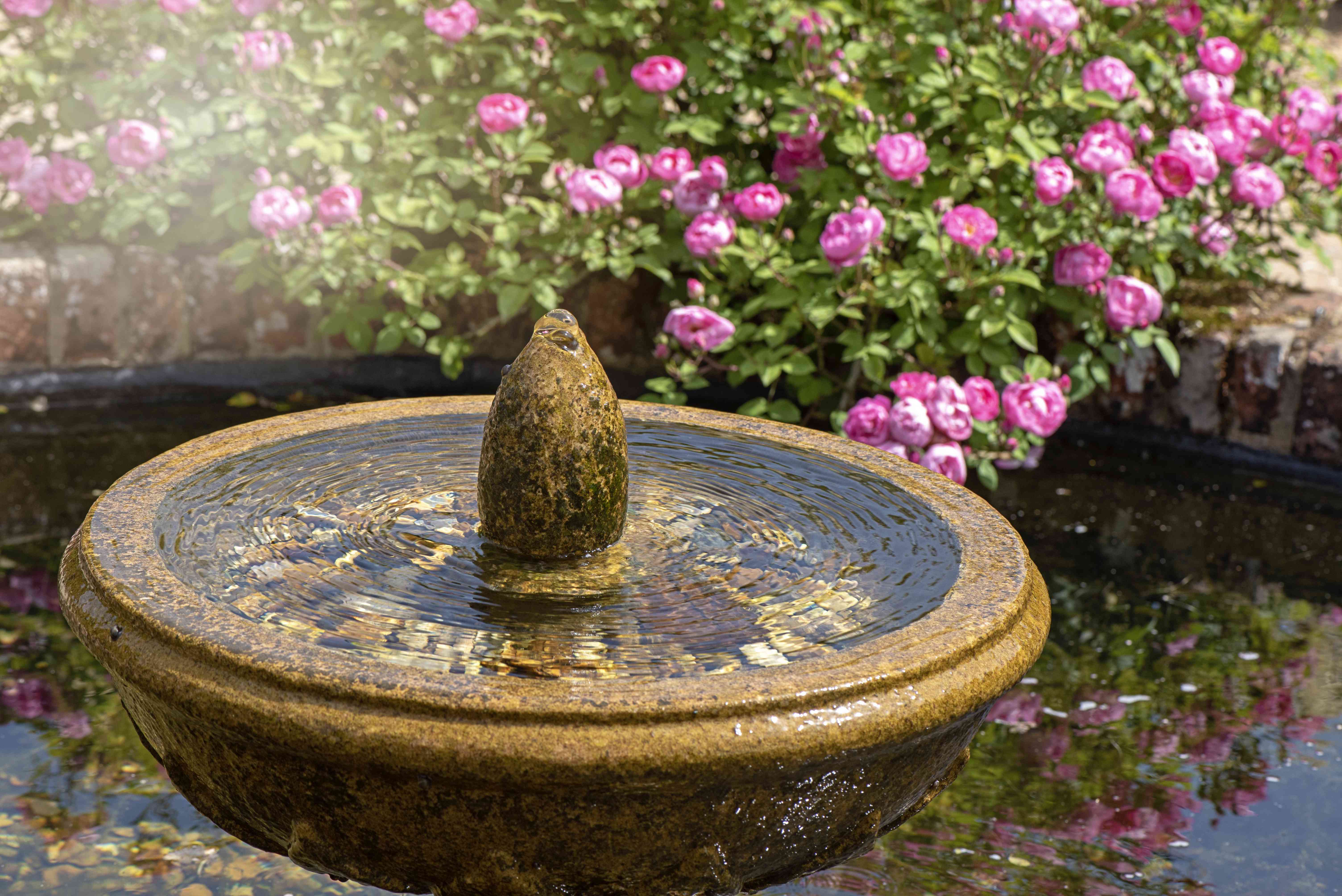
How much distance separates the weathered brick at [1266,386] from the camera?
4250mm

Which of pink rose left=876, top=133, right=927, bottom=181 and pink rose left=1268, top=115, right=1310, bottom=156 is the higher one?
pink rose left=1268, top=115, right=1310, bottom=156

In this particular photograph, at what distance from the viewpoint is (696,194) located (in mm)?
4121

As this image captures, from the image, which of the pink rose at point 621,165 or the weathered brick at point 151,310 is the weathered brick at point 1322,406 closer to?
the pink rose at point 621,165

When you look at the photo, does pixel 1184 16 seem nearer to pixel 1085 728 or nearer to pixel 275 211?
pixel 1085 728

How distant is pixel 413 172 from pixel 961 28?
6.59 ft

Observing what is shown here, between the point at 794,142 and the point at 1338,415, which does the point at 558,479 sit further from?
the point at 1338,415

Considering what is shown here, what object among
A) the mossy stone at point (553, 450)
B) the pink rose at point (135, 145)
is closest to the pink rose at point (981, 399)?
the mossy stone at point (553, 450)

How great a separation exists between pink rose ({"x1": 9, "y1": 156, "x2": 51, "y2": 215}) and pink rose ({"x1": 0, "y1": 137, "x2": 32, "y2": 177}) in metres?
0.01

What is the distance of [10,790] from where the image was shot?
2.71 meters

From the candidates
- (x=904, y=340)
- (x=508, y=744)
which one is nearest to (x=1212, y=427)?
(x=904, y=340)

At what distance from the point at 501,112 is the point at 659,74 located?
1.73 ft

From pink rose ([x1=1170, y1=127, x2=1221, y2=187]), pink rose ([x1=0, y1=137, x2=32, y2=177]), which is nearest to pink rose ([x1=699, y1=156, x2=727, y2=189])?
pink rose ([x1=1170, y1=127, x2=1221, y2=187])

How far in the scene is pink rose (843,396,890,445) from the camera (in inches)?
143

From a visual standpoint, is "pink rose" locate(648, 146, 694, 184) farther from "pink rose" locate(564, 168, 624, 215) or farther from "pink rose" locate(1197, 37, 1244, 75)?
"pink rose" locate(1197, 37, 1244, 75)
